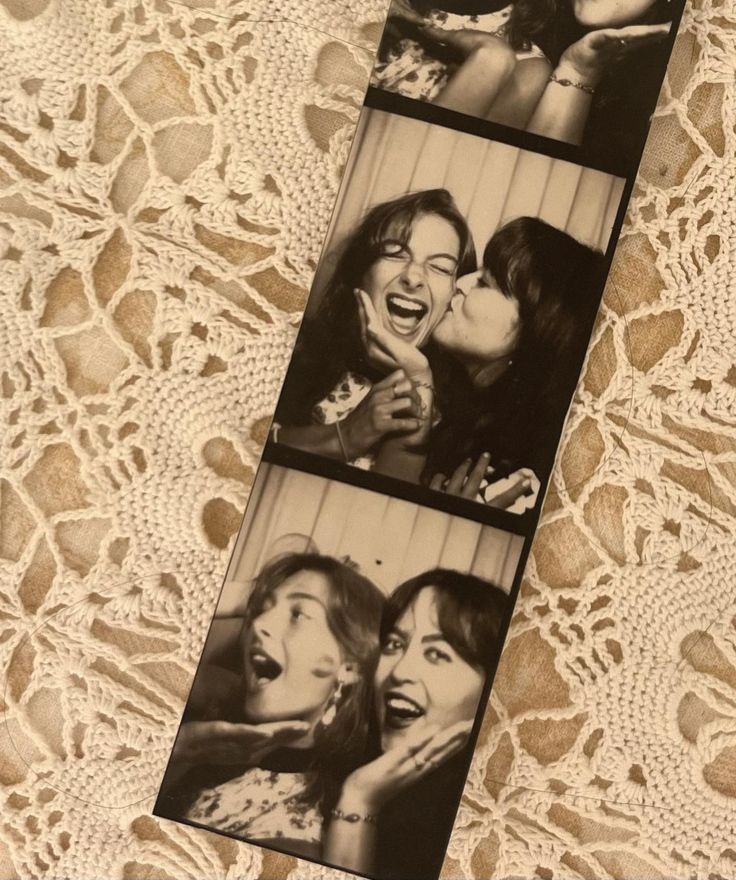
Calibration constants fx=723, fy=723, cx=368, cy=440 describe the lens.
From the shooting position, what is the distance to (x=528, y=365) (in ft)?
1.45

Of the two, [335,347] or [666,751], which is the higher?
[335,347]

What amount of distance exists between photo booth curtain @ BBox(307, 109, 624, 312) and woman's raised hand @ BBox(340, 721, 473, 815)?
27cm

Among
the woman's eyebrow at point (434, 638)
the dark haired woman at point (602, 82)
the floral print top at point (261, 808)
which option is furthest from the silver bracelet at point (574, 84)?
the floral print top at point (261, 808)

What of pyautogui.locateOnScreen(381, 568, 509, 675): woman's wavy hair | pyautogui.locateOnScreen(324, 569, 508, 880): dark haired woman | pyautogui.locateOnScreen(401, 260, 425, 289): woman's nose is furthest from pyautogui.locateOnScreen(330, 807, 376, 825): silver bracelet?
pyautogui.locateOnScreen(401, 260, 425, 289): woman's nose

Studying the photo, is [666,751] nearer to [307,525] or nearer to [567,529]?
[567,529]

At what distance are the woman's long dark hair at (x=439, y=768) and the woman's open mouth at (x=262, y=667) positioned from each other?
7cm

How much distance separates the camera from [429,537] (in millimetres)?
439

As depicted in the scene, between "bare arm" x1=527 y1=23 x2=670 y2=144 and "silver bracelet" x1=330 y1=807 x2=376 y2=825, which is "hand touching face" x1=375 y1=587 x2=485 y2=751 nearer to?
"silver bracelet" x1=330 y1=807 x2=376 y2=825

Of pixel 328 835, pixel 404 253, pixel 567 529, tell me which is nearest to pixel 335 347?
pixel 404 253

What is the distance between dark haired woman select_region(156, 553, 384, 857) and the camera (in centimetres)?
44

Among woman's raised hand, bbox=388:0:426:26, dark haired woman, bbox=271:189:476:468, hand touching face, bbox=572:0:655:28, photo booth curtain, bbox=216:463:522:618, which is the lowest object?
photo booth curtain, bbox=216:463:522:618

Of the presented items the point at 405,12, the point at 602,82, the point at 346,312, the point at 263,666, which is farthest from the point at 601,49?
the point at 263,666

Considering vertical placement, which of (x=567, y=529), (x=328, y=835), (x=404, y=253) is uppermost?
(x=404, y=253)

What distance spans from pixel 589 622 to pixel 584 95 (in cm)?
33
